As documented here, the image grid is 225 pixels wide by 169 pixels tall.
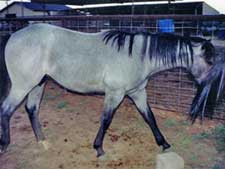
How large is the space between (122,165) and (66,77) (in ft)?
3.25

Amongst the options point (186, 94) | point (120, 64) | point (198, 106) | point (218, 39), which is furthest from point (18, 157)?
point (218, 39)

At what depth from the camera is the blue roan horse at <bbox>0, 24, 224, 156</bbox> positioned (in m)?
2.84

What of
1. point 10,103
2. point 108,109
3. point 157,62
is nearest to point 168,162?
point 108,109

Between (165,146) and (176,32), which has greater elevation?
(176,32)

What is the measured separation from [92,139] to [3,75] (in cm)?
114

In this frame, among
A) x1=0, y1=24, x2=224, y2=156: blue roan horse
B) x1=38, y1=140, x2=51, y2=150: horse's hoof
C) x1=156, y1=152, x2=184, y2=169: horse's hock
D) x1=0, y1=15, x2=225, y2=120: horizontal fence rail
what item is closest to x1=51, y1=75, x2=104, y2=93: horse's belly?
x1=0, y1=24, x2=224, y2=156: blue roan horse

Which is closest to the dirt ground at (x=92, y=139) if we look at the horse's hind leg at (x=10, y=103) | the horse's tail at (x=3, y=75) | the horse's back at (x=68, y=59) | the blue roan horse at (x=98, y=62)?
the blue roan horse at (x=98, y=62)

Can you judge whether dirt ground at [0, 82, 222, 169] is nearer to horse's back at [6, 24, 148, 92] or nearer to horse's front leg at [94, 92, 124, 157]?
horse's front leg at [94, 92, 124, 157]

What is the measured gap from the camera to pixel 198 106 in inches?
108

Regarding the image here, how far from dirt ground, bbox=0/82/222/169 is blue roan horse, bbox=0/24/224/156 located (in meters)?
0.17

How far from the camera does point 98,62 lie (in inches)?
116

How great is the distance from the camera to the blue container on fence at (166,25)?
4030 mm

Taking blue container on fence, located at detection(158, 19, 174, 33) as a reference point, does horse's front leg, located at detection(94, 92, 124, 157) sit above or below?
below

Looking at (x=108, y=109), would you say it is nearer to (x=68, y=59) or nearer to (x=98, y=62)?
(x=98, y=62)
